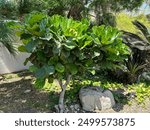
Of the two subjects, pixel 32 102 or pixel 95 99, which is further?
pixel 32 102

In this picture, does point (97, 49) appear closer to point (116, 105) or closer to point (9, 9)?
point (116, 105)

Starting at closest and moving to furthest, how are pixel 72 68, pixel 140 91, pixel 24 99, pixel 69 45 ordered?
pixel 69 45
pixel 72 68
pixel 24 99
pixel 140 91

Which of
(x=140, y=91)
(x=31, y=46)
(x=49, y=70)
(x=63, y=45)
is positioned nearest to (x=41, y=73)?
(x=49, y=70)

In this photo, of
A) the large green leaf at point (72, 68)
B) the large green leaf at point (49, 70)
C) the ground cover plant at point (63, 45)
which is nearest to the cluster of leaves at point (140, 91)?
the ground cover plant at point (63, 45)

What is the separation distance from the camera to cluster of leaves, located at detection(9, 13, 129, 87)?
5.25 meters

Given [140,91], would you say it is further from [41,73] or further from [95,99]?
[41,73]

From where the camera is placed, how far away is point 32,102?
6250 millimetres

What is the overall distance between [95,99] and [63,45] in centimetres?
133

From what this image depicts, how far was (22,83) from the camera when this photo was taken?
726 centimetres

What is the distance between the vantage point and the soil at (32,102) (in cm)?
600

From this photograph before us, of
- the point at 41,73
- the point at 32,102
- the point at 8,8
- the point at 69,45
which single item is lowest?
the point at 32,102

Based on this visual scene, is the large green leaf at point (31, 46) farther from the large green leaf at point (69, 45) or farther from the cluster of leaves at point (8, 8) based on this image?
the cluster of leaves at point (8, 8)

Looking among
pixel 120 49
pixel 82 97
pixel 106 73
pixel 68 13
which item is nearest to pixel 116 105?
pixel 82 97

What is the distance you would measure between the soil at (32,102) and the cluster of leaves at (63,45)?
0.73 meters
